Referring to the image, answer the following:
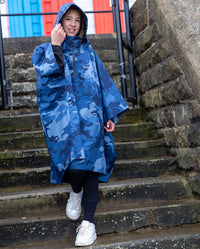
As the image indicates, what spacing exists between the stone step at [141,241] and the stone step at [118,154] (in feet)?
2.81

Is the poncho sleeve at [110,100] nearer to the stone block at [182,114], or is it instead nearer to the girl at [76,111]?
the girl at [76,111]

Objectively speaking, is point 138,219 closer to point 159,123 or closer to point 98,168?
point 98,168

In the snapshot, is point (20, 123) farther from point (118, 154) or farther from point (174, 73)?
point (174, 73)

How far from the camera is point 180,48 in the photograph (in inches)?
102

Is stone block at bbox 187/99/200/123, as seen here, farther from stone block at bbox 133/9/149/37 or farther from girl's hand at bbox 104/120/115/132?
stone block at bbox 133/9/149/37

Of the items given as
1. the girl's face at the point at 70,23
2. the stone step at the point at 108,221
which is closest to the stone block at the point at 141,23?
the girl's face at the point at 70,23

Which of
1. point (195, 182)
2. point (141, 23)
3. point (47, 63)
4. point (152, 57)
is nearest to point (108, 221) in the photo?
point (195, 182)

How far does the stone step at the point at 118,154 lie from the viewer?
2.91 meters

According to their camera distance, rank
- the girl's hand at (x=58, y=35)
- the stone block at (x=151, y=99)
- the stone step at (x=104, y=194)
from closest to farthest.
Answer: the girl's hand at (x=58, y=35) → the stone step at (x=104, y=194) → the stone block at (x=151, y=99)

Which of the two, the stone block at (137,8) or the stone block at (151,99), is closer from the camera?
the stone block at (151,99)

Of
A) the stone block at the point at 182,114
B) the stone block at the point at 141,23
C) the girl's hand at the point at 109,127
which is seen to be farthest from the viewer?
the stone block at the point at 141,23

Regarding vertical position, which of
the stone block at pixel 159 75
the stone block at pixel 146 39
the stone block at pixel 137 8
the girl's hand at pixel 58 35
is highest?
the stone block at pixel 137 8

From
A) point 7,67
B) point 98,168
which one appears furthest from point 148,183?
point 7,67

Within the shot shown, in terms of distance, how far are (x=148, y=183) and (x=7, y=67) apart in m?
2.91
